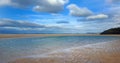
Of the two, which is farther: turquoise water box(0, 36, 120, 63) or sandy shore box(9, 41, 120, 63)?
turquoise water box(0, 36, 120, 63)

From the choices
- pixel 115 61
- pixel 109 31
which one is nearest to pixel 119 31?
pixel 109 31

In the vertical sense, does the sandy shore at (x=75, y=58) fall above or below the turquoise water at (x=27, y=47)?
below

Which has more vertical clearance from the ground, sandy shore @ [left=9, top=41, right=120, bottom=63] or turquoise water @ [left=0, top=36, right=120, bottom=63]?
turquoise water @ [left=0, top=36, right=120, bottom=63]

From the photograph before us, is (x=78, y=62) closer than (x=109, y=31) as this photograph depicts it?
Yes

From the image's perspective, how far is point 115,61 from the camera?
4.80 metres

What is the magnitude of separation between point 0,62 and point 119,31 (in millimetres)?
29691

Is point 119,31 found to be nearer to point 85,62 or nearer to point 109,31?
point 109,31

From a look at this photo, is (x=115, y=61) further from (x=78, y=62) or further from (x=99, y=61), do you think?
(x=78, y=62)

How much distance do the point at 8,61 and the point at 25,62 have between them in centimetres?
56

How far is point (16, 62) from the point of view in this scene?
4.84 meters

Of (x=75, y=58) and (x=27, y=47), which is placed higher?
(x=27, y=47)

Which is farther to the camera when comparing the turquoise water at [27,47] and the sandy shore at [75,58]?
the turquoise water at [27,47]

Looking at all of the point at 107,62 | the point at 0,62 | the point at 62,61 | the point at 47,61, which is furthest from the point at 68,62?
the point at 0,62

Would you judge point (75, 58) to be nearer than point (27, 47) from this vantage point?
Yes
